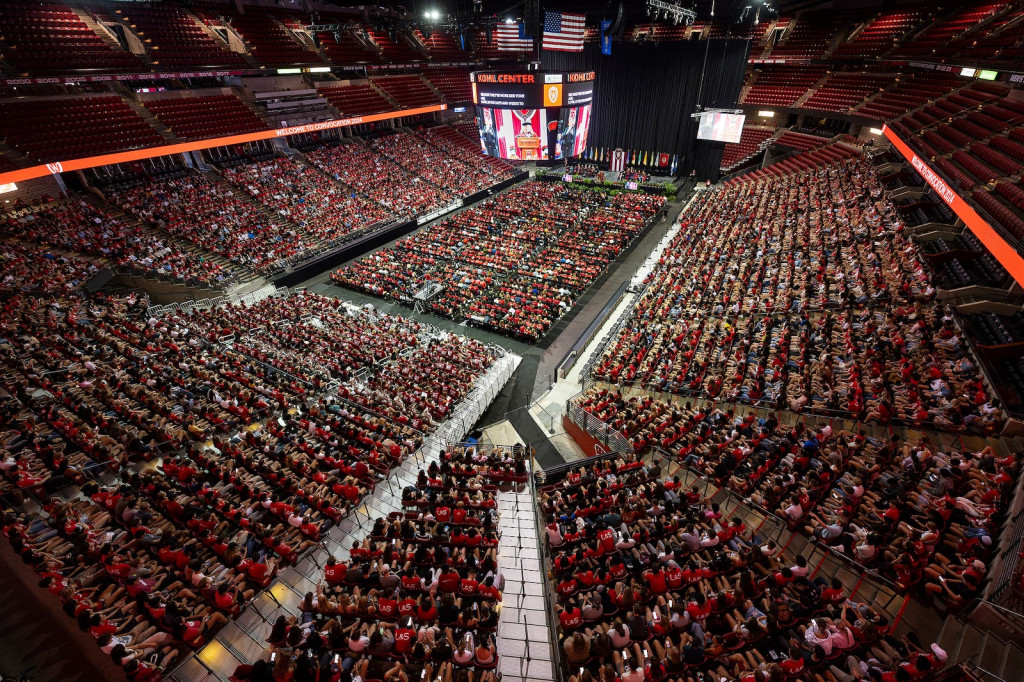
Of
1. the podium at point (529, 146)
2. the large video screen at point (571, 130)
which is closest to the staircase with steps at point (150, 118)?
the podium at point (529, 146)

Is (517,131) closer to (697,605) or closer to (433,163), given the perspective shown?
(433,163)

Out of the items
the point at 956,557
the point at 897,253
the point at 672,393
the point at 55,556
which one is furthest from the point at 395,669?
the point at 897,253

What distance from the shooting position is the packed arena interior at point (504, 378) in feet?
21.2

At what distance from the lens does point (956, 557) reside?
6637mm

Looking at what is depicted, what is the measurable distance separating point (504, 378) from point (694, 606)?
1039 centimetres

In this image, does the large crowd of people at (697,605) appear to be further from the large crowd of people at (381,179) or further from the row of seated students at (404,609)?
the large crowd of people at (381,179)

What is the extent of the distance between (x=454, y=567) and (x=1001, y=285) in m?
17.7

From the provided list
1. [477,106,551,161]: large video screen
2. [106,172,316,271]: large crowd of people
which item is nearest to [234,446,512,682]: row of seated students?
[106,172,316,271]: large crowd of people

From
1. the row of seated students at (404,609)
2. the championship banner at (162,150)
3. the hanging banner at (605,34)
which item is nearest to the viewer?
the row of seated students at (404,609)

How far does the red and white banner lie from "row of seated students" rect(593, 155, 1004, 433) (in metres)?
21.7

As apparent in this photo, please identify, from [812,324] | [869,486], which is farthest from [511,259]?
[869,486]

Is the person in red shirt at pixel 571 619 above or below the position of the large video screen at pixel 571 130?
below

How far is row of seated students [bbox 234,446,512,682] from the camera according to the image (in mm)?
5961

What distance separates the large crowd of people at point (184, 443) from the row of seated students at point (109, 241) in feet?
12.7
